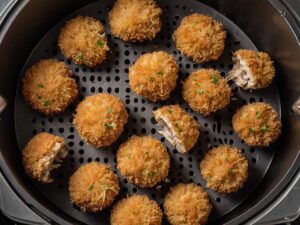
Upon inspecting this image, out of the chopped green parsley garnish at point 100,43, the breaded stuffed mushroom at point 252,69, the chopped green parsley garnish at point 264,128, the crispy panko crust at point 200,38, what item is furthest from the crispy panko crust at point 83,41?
the chopped green parsley garnish at point 264,128

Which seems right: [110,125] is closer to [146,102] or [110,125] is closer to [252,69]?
[146,102]

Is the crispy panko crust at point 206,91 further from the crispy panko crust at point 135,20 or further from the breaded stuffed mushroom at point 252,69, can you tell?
the crispy panko crust at point 135,20

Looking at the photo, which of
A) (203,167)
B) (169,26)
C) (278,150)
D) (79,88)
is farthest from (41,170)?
(278,150)

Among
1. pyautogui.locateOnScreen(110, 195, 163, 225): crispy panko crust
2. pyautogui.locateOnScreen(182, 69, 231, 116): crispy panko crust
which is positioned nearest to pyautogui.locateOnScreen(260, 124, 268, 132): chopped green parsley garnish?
pyautogui.locateOnScreen(182, 69, 231, 116): crispy panko crust

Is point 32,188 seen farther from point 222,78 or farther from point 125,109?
point 222,78

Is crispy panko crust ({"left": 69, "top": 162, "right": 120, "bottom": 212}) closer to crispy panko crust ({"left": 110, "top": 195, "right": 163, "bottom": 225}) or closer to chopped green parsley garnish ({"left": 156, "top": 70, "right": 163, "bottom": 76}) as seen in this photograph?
crispy panko crust ({"left": 110, "top": 195, "right": 163, "bottom": 225})
